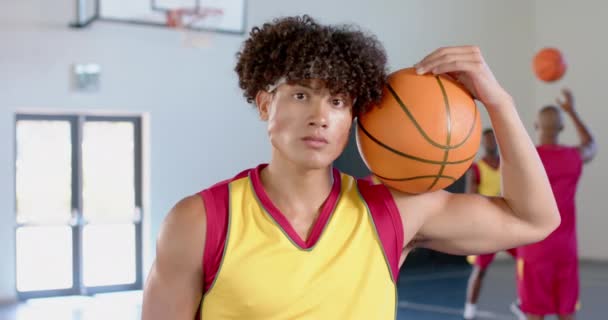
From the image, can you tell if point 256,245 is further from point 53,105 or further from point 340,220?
point 53,105

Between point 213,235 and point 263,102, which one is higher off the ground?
point 263,102

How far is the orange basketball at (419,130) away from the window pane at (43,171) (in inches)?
260

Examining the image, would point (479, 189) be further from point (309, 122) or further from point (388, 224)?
point (309, 122)

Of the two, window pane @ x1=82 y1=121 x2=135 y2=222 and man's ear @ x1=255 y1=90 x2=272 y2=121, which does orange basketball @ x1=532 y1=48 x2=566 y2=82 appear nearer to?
window pane @ x1=82 y1=121 x2=135 y2=222

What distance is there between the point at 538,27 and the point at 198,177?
5.49m

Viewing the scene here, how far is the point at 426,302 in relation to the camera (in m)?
7.05

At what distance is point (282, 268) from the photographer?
1.66 metres

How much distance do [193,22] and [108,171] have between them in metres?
1.82

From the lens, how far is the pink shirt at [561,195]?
485 cm

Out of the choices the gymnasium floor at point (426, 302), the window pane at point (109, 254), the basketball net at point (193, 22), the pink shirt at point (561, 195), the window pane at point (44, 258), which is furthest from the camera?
the window pane at point (109, 254)

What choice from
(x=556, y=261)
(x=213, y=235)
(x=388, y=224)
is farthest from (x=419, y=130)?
(x=556, y=261)

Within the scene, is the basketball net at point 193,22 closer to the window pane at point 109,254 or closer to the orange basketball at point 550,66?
the window pane at point 109,254

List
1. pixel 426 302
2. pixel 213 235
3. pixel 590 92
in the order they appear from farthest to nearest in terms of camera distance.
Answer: pixel 590 92 → pixel 426 302 → pixel 213 235

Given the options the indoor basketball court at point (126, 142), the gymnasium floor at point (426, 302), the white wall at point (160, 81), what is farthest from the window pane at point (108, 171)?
the gymnasium floor at point (426, 302)
